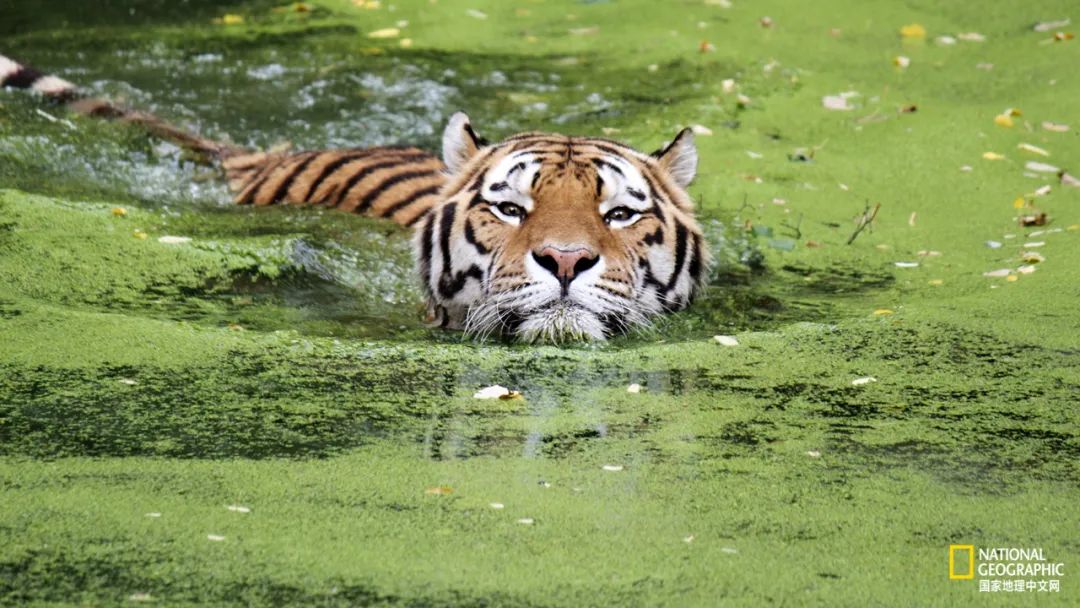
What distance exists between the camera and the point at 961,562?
2.54 m

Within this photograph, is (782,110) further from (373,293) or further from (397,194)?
(373,293)

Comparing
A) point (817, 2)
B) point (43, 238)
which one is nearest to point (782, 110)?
point (817, 2)

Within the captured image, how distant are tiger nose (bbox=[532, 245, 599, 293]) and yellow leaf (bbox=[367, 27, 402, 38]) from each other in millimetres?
4474

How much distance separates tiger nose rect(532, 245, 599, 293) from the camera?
3840mm

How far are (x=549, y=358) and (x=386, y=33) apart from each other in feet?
15.2

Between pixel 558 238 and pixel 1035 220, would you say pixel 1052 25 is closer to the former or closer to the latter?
pixel 1035 220

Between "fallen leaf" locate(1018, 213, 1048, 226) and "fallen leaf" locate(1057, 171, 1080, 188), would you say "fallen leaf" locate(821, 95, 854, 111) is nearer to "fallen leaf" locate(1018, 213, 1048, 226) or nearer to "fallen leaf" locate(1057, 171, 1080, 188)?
"fallen leaf" locate(1057, 171, 1080, 188)

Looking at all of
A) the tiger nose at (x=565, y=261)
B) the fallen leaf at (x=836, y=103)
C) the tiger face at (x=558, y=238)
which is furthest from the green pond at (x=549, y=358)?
the tiger nose at (x=565, y=261)

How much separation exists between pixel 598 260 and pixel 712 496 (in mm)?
1193

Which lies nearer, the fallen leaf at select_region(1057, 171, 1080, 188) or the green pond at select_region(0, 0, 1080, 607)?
the green pond at select_region(0, 0, 1080, 607)

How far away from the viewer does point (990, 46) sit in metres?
7.77

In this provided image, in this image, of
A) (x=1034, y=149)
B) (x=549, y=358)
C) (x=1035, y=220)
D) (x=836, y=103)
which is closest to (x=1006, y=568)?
(x=549, y=358)

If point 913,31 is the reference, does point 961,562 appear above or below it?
below

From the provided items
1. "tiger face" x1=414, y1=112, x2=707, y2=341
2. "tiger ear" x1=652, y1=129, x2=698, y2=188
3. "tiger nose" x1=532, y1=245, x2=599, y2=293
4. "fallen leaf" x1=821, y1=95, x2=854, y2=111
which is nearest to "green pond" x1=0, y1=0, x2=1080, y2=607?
"fallen leaf" x1=821, y1=95, x2=854, y2=111
